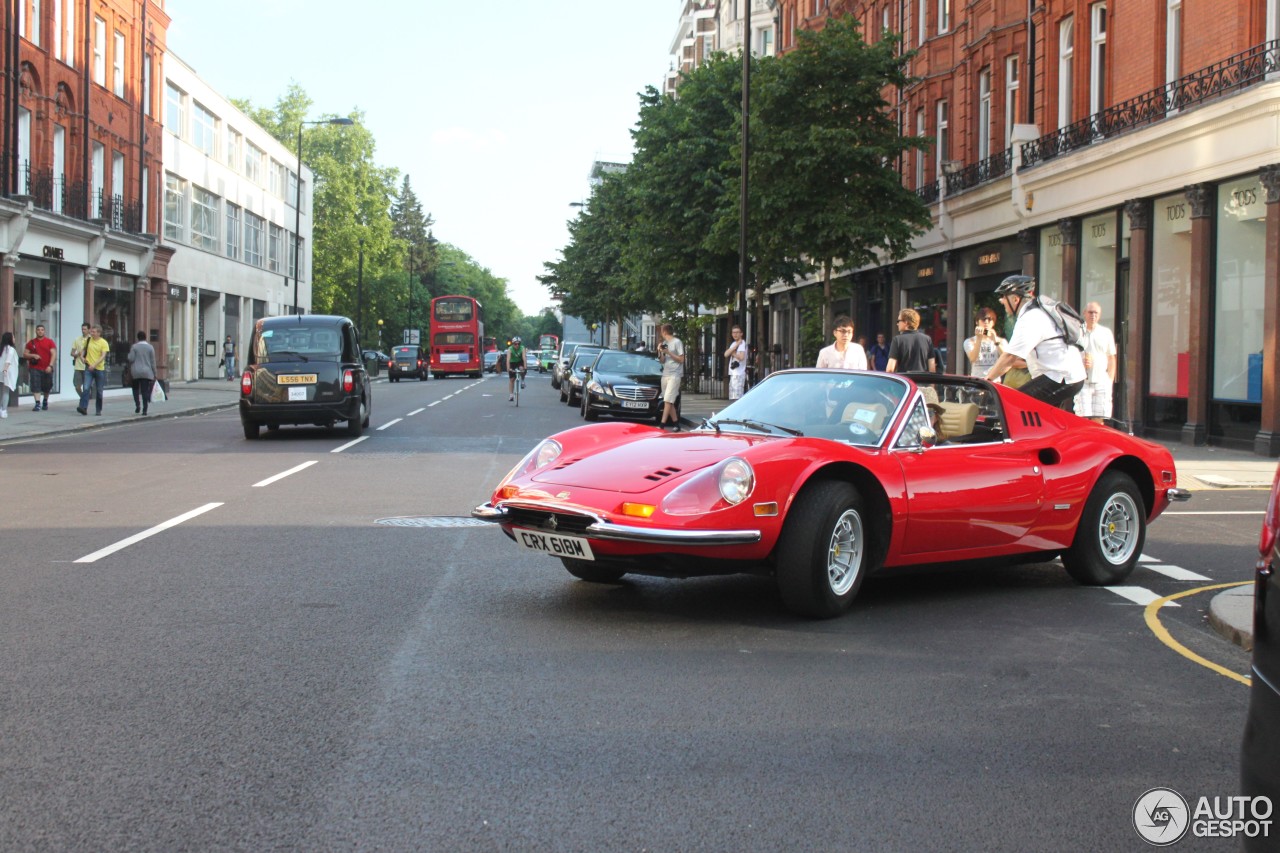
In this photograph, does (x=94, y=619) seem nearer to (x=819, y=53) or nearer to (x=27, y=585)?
(x=27, y=585)

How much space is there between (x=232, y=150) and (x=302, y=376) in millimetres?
45285

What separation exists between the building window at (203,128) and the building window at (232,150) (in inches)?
78.5

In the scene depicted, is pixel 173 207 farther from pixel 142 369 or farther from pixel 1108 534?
pixel 1108 534

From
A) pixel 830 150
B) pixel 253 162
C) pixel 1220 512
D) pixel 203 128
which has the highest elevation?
pixel 253 162

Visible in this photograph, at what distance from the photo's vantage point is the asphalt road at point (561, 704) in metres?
3.80

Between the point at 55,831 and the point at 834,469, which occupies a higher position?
the point at 834,469

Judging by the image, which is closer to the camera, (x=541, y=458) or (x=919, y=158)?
(x=541, y=458)

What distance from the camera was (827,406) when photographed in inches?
301

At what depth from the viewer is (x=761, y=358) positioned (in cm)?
3338

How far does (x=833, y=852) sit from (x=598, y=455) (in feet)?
12.8

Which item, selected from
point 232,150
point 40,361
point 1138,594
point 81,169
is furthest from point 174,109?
point 1138,594

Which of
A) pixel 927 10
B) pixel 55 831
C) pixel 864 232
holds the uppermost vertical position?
pixel 927 10

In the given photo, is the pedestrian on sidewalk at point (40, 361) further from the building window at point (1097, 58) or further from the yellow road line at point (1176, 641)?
the yellow road line at point (1176, 641)

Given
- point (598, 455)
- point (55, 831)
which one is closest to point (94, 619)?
point (598, 455)
